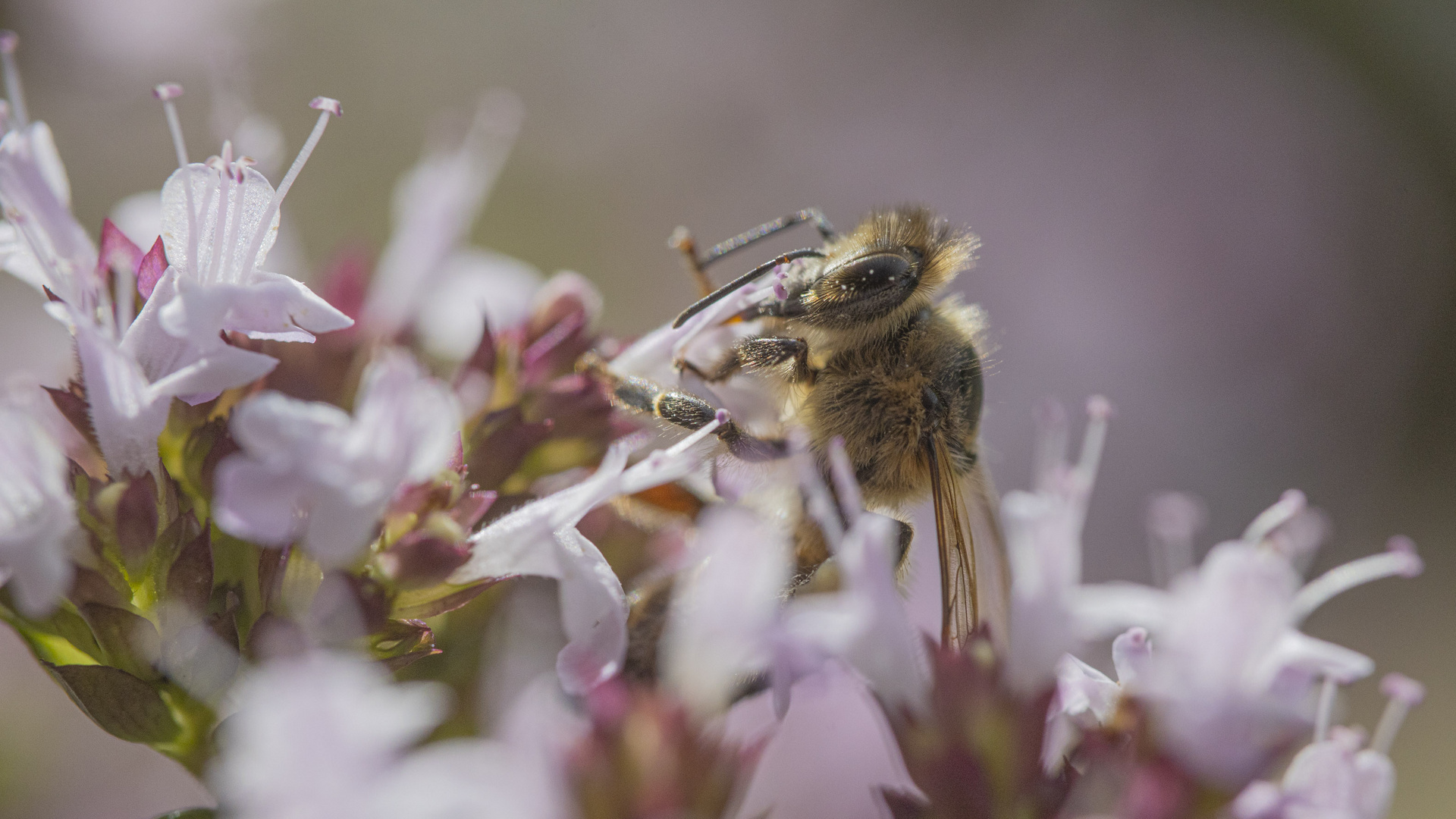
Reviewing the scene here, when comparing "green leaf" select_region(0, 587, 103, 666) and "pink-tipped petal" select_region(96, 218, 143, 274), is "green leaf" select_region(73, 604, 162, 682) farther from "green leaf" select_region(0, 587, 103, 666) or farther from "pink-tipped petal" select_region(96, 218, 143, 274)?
"pink-tipped petal" select_region(96, 218, 143, 274)

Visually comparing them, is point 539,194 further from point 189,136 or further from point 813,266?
point 813,266

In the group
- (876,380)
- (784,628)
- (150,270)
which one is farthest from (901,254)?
(150,270)

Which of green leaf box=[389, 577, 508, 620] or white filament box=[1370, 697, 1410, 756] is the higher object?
white filament box=[1370, 697, 1410, 756]

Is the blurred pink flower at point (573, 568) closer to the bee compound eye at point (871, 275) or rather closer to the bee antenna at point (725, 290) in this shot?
the bee antenna at point (725, 290)

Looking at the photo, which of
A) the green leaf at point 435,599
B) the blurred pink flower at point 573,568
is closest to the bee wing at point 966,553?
the blurred pink flower at point 573,568

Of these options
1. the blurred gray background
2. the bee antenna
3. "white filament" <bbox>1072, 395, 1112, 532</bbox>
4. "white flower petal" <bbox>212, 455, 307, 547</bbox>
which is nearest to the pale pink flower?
"white filament" <bbox>1072, 395, 1112, 532</bbox>

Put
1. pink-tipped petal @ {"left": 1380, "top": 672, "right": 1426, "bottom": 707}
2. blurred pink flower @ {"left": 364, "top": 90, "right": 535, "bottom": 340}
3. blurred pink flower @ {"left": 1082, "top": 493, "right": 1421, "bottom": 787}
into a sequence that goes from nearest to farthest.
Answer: blurred pink flower @ {"left": 1082, "top": 493, "right": 1421, "bottom": 787}
pink-tipped petal @ {"left": 1380, "top": 672, "right": 1426, "bottom": 707}
blurred pink flower @ {"left": 364, "top": 90, "right": 535, "bottom": 340}

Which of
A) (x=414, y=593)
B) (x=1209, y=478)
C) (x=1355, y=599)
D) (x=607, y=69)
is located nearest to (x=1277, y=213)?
(x=1209, y=478)
